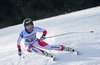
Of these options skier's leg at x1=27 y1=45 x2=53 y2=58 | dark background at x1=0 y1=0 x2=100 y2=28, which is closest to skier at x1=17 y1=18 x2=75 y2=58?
skier's leg at x1=27 y1=45 x2=53 y2=58

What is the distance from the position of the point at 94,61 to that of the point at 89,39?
1.24m

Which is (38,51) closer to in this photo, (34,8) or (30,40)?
(30,40)

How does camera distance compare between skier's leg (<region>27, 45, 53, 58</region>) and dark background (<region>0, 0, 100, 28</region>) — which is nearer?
skier's leg (<region>27, 45, 53, 58</region>)

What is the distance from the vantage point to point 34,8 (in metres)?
18.8

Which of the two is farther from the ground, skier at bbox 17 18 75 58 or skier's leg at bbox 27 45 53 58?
skier at bbox 17 18 75 58

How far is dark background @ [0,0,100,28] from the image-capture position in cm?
1833

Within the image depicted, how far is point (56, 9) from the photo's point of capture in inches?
736

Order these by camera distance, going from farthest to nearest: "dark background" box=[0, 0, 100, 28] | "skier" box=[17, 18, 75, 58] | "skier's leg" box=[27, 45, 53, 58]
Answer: "dark background" box=[0, 0, 100, 28], "skier" box=[17, 18, 75, 58], "skier's leg" box=[27, 45, 53, 58]

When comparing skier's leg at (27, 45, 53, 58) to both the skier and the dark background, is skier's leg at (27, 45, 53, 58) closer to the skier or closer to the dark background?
the skier

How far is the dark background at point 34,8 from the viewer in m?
18.3

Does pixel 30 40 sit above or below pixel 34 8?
below

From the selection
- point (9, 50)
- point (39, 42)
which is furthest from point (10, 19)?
point (39, 42)

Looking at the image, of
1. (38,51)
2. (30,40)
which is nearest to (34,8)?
(30,40)

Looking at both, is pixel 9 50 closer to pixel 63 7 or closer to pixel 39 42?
pixel 39 42
